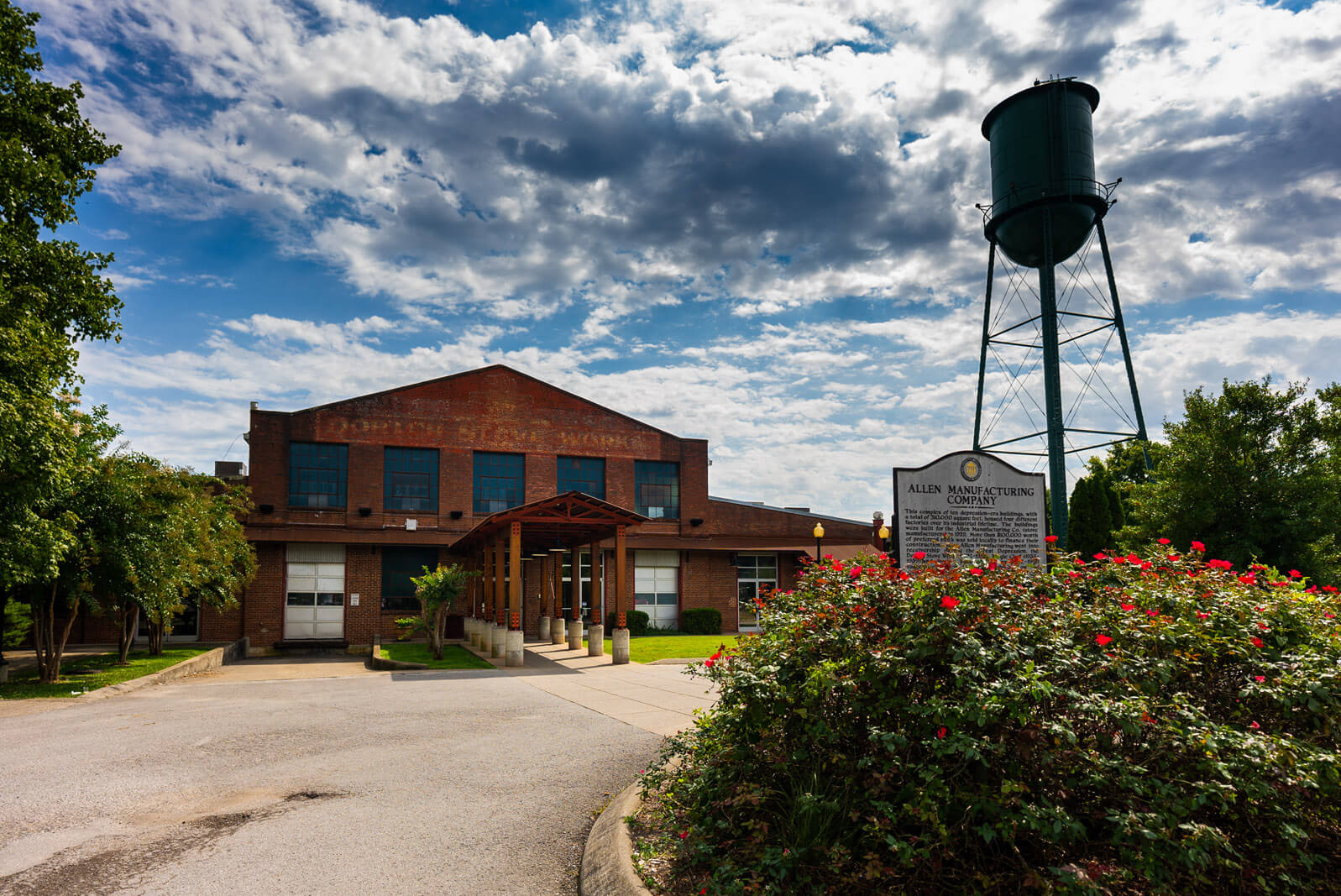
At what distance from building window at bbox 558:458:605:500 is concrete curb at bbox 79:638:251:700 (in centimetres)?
1388

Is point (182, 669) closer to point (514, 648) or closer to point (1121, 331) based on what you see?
point (514, 648)

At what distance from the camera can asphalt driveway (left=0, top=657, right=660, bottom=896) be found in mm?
5387

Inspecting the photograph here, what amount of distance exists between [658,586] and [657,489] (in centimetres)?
450

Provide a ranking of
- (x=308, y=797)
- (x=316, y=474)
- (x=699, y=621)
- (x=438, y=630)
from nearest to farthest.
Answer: (x=308, y=797)
(x=438, y=630)
(x=316, y=474)
(x=699, y=621)

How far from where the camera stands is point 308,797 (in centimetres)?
730

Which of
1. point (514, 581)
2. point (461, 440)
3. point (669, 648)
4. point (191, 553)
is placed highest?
point (461, 440)

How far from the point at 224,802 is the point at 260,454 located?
28.0 meters

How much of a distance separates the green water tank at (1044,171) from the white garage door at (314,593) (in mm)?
27497

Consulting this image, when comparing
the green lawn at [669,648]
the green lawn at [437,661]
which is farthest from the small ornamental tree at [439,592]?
the green lawn at [669,648]

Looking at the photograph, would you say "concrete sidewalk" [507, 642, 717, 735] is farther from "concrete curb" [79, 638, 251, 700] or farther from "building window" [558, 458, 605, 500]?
"building window" [558, 458, 605, 500]

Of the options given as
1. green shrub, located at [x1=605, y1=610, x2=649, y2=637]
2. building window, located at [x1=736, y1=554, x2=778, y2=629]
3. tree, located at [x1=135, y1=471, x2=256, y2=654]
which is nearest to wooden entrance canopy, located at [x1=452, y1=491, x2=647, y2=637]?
green shrub, located at [x1=605, y1=610, x2=649, y2=637]

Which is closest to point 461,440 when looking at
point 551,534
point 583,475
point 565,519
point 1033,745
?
point 583,475

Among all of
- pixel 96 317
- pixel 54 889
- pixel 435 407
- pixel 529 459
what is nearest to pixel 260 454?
pixel 435 407

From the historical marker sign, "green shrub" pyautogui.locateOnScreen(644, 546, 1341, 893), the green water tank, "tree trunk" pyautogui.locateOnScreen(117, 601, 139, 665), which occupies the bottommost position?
"tree trunk" pyautogui.locateOnScreen(117, 601, 139, 665)
